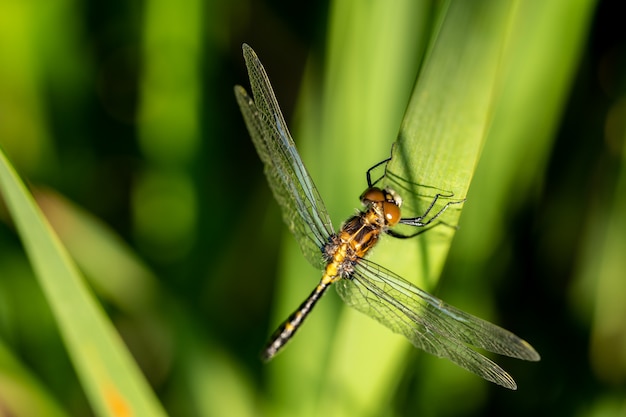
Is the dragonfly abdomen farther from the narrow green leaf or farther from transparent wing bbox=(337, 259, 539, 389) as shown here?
the narrow green leaf

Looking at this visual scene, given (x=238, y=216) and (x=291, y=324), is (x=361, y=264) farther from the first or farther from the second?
(x=238, y=216)

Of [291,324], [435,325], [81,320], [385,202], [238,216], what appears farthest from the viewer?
[238,216]

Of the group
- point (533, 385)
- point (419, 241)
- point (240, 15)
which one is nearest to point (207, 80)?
point (240, 15)

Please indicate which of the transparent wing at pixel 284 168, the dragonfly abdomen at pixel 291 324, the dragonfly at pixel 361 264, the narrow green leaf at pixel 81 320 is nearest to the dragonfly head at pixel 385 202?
the dragonfly at pixel 361 264

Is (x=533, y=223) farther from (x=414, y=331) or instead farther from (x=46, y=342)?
(x=46, y=342)

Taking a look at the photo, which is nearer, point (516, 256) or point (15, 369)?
point (15, 369)

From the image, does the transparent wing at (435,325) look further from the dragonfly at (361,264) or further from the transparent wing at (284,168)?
the transparent wing at (284,168)

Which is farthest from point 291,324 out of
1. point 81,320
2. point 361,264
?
point 81,320
